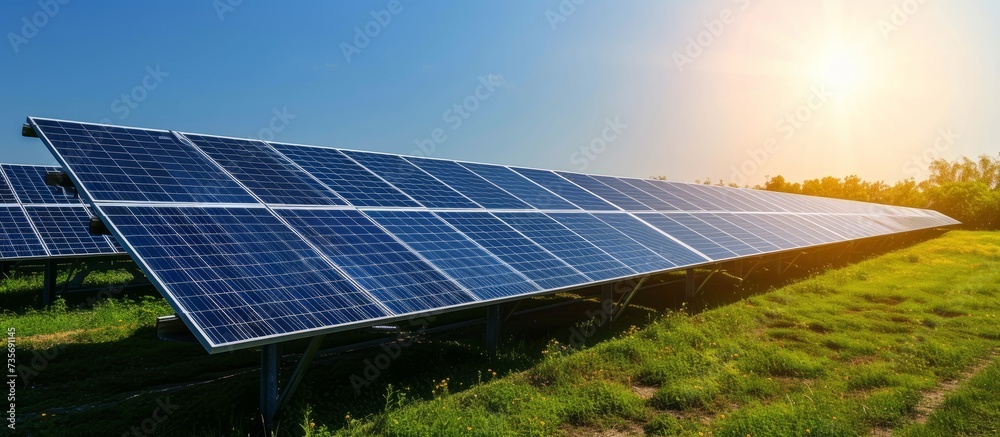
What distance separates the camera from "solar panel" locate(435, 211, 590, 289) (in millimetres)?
11141

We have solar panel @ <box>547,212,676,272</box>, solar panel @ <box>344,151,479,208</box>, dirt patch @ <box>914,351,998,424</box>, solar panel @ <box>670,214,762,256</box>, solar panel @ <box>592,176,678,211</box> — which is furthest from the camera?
solar panel @ <box>592,176,678,211</box>

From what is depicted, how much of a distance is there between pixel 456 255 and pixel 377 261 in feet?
5.80

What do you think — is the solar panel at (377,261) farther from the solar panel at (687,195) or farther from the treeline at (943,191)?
the treeline at (943,191)

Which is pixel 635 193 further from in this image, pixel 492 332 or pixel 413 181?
pixel 492 332

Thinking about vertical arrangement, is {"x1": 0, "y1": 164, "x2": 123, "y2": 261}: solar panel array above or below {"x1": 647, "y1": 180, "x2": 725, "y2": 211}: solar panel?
below

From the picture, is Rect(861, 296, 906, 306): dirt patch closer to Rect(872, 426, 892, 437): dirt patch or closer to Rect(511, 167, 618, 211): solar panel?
Rect(511, 167, 618, 211): solar panel

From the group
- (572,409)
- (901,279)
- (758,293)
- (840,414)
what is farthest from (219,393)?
(901,279)

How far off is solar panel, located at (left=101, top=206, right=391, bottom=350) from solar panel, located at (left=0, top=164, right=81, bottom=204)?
15.4 meters

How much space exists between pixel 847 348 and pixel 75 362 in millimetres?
15634

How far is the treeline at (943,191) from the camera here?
6378cm

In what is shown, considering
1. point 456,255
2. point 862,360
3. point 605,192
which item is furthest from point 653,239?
point 456,255

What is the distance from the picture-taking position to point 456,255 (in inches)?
426

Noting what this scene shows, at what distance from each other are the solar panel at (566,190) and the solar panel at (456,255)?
7.16m

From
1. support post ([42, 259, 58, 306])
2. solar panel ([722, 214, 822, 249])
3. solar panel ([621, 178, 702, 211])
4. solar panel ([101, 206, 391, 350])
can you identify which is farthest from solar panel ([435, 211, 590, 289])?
support post ([42, 259, 58, 306])
